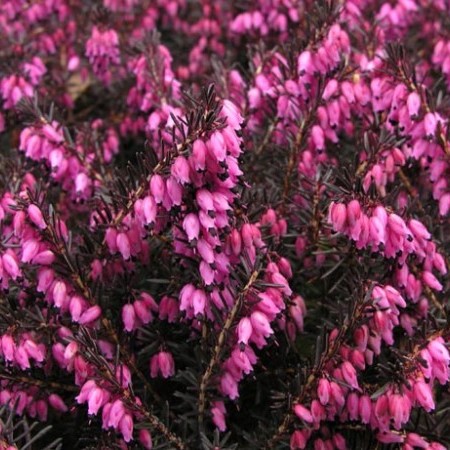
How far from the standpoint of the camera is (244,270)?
3125 millimetres

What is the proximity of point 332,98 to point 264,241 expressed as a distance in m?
1.07

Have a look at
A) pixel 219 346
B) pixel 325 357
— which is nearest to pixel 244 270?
pixel 219 346

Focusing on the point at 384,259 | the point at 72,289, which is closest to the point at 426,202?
the point at 384,259

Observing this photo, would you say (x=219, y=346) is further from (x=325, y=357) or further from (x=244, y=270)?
(x=325, y=357)

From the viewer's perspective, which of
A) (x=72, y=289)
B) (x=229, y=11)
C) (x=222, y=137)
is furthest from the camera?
(x=229, y=11)

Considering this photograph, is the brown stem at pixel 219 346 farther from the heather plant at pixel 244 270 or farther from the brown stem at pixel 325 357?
the brown stem at pixel 325 357

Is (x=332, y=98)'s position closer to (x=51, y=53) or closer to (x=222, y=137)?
(x=222, y=137)

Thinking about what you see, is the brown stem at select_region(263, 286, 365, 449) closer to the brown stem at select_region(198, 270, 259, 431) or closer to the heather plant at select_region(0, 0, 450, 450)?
the heather plant at select_region(0, 0, 450, 450)

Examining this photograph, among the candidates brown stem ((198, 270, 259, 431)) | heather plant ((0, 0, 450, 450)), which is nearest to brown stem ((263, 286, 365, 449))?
heather plant ((0, 0, 450, 450))

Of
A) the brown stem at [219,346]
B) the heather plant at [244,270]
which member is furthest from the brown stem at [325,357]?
the brown stem at [219,346]

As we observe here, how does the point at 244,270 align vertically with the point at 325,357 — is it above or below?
above

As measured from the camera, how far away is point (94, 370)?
10.2 ft

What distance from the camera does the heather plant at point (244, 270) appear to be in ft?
9.82

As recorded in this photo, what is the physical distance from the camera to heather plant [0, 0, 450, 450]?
118 inches
